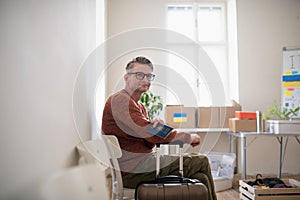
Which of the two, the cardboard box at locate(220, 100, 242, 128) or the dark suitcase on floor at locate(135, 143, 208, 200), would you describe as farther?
the cardboard box at locate(220, 100, 242, 128)

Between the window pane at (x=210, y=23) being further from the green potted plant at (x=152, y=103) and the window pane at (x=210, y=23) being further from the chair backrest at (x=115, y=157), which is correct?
the chair backrest at (x=115, y=157)

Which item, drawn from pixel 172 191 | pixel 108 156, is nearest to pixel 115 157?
pixel 108 156

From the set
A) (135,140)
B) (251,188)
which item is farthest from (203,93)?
(135,140)

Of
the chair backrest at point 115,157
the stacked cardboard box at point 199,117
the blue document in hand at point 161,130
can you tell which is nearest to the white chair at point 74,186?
the chair backrest at point 115,157

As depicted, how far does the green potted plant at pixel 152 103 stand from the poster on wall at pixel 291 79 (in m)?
1.51

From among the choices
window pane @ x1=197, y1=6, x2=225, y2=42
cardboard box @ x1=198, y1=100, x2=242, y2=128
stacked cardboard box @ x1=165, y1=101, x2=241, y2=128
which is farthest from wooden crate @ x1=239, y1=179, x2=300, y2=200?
window pane @ x1=197, y1=6, x2=225, y2=42

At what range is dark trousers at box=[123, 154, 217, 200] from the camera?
164cm

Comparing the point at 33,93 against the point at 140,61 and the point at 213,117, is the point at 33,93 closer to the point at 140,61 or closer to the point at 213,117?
the point at 140,61

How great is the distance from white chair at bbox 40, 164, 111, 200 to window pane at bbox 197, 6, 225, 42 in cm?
353

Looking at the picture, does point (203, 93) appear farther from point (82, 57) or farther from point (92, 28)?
point (82, 57)

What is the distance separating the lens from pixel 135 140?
5.49ft

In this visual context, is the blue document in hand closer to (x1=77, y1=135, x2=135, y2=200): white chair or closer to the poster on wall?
(x1=77, y1=135, x2=135, y2=200): white chair

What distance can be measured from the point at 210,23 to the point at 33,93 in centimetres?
365

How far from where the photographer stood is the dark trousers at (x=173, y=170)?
1644 mm
